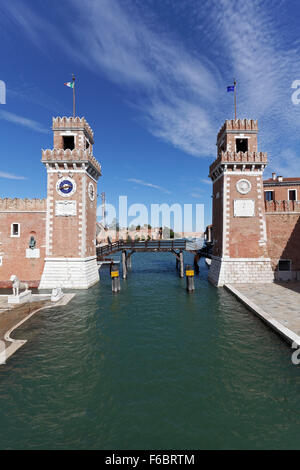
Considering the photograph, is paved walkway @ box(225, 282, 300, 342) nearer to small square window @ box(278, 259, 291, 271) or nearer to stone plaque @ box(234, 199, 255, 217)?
small square window @ box(278, 259, 291, 271)

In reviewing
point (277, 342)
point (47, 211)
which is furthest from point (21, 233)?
point (277, 342)

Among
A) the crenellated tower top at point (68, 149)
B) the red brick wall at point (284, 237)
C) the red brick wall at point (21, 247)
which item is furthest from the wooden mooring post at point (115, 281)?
the red brick wall at point (284, 237)

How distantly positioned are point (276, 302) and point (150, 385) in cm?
1100

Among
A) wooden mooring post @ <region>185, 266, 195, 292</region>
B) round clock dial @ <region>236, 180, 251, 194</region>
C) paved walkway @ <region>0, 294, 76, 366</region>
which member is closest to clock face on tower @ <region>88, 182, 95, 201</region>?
paved walkway @ <region>0, 294, 76, 366</region>

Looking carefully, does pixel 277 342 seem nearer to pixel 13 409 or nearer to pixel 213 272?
pixel 13 409

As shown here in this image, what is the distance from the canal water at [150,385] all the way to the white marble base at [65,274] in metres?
7.40

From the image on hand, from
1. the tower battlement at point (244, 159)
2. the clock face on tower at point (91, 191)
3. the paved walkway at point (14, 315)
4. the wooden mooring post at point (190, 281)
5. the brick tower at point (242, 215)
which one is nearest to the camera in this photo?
the paved walkway at point (14, 315)

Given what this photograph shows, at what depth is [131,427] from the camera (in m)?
5.80

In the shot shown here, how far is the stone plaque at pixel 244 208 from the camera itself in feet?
68.6

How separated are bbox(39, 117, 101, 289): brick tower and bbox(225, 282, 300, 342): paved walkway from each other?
44.3 feet

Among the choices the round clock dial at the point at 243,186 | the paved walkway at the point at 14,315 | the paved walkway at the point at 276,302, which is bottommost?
the paved walkway at the point at 14,315

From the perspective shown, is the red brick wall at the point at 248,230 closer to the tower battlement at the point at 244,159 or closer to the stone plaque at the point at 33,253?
the tower battlement at the point at 244,159

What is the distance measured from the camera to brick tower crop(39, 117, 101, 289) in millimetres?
21000

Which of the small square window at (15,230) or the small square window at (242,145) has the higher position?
the small square window at (242,145)
